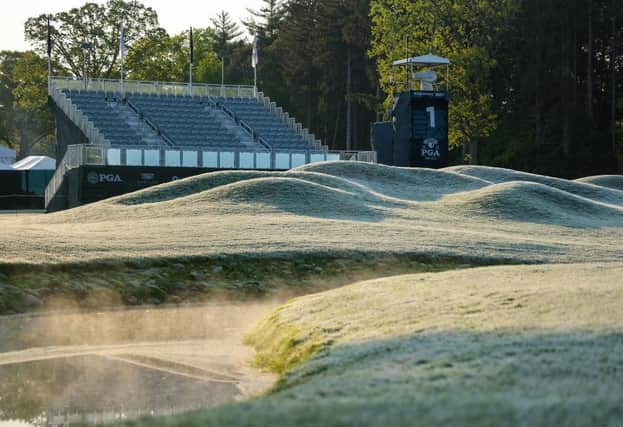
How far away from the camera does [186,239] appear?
20.7 meters

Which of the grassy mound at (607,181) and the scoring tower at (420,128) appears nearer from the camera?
the grassy mound at (607,181)

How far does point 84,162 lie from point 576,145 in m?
29.5

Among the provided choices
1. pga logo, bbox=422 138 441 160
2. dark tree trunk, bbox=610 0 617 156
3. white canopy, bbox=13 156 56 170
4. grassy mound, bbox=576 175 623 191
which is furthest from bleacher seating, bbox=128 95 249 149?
dark tree trunk, bbox=610 0 617 156

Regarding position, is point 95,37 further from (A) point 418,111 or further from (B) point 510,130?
(A) point 418,111

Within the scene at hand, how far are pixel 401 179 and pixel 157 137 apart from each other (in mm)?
19580

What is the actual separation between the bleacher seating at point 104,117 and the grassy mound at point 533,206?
22.0 m

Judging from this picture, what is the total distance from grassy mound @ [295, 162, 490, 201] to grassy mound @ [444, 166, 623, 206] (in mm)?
2594

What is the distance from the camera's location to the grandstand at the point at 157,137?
37.0 meters

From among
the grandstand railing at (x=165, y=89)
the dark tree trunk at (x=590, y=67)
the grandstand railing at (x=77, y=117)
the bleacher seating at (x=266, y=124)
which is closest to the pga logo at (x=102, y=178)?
the grandstand railing at (x=77, y=117)

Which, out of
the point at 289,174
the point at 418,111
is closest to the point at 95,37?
the point at 418,111

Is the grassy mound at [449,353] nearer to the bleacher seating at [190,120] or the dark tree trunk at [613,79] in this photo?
the bleacher seating at [190,120]

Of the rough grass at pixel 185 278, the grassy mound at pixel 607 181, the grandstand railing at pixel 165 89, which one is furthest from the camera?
the grandstand railing at pixel 165 89

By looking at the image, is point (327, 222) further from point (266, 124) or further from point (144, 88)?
point (144, 88)

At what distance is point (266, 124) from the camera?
53719 millimetres
